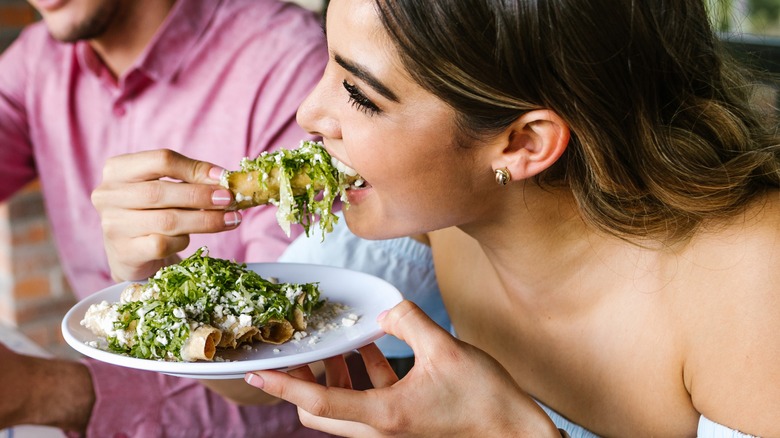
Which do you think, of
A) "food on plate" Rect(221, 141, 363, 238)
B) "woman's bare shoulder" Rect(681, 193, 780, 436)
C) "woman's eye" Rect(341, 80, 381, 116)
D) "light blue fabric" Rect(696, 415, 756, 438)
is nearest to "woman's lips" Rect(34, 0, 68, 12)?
"food on plate" Rect(221, 141, 363, 238)

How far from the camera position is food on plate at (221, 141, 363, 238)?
166cm

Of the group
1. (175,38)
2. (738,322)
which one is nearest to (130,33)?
(175,38)

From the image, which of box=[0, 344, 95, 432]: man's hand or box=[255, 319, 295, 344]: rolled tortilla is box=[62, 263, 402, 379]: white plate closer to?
box=[255, 319, 295, 344]: rolled tortilla

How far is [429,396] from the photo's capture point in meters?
1.40

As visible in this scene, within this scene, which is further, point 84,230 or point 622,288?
point 84,230

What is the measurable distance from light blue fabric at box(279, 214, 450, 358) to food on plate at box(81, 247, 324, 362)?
0.52 meters

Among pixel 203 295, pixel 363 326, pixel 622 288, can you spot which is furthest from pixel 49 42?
pixel 622 288

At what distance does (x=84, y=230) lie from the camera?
2928 millimetres

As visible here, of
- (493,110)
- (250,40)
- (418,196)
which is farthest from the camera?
(250,40)

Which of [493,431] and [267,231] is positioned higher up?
[493,431]

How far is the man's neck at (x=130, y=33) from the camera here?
9.08 feet

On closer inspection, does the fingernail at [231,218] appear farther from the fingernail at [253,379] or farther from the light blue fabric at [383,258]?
the light blue fabric at [383,258]

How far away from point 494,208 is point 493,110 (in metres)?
0.28

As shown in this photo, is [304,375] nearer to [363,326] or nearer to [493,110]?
[363,326]
